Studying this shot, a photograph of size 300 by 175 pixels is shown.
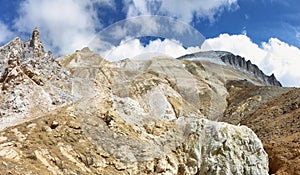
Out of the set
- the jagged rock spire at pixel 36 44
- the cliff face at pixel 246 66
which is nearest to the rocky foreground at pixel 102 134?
the jagged rock spire at pixel 36 44

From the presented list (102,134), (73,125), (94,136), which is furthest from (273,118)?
(73,125)

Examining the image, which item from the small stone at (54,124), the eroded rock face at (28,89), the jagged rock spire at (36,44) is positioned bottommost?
the small stone at (54,124)

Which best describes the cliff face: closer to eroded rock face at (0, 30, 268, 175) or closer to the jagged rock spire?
the jagged rock spire

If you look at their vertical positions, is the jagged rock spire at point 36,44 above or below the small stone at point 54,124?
above

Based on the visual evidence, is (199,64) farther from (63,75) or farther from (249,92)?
(63,75)

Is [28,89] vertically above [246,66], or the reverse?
[246,66]

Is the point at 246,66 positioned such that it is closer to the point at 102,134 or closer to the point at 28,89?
the point at 28,89

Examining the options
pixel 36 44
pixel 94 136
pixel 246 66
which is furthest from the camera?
pixel 246 66

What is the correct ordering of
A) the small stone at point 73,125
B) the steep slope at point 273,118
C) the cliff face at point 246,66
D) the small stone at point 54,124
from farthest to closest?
the cliff face at point 246,66
the steep slope at point 273,118
the small stone at point 73,125
the small stone at point 54,124

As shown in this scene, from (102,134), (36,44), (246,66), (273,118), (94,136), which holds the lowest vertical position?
(94,136)

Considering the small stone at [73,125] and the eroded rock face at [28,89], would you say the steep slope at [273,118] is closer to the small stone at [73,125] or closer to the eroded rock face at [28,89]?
the small stone at [73,125]

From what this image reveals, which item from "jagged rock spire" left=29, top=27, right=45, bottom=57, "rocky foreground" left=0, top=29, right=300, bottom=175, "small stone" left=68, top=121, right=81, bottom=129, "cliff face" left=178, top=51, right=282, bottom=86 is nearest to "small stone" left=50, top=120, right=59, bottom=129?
"rocky foreground" left=0, top=29, right=300, bottom=175

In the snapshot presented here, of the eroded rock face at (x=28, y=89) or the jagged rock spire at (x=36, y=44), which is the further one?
the jagged rock spire at (x=36, y=44)

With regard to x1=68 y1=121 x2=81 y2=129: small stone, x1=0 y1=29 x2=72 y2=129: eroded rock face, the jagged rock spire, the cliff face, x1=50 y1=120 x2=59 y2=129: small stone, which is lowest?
x1=50 y1=120 x2=59 y2=129: small stone
